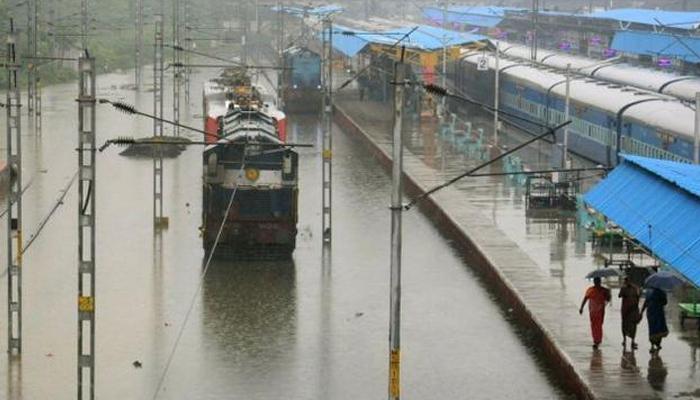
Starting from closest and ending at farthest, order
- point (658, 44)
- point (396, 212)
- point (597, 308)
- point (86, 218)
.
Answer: point (396, 212)
point (86, 218)
point (597, 308)
point (658, 44)

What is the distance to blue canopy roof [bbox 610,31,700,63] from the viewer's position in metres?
57.2

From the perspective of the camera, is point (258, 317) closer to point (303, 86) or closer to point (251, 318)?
point (251, 318)

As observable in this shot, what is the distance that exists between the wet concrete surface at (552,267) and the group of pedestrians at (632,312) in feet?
0.73

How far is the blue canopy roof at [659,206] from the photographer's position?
2012cm

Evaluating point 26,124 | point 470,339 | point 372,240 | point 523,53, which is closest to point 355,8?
point 523,53

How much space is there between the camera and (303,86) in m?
63.1

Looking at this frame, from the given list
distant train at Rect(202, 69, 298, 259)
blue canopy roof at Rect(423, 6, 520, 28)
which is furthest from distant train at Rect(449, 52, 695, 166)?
blue canopy roof at Rect(423, 6, 520, 28)

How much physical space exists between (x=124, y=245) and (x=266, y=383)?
11.2m

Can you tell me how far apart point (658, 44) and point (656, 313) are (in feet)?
144

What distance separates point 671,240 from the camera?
68.1ft

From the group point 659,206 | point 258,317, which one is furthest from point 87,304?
point 659,206

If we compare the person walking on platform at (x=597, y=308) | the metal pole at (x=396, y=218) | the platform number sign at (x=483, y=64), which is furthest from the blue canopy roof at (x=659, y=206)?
the platform number sign at (x=483, y=64)

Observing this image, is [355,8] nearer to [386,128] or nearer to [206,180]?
[386,128]

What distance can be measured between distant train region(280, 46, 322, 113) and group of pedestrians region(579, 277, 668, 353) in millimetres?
41887
